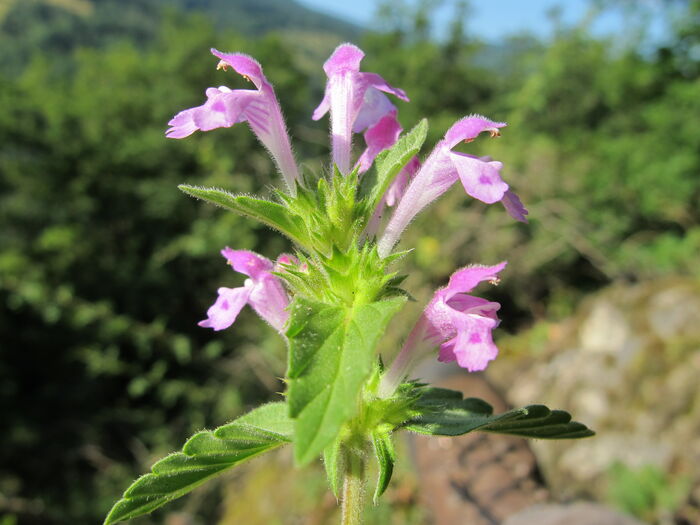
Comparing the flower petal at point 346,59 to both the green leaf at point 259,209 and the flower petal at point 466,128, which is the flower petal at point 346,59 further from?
the green leaf at point 259,209

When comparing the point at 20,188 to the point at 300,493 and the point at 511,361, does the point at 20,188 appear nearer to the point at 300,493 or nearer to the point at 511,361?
the point at 300,493

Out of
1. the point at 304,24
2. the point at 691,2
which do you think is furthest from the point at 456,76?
the point at 304,24

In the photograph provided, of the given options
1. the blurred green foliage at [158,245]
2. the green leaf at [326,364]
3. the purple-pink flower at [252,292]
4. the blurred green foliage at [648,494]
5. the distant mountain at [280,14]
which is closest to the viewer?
the green leaf at [326,364]

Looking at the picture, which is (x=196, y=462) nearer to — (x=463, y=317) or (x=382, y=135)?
(x=463, y=317)

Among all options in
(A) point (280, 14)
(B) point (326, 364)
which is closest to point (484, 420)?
(B) point (326, 364)

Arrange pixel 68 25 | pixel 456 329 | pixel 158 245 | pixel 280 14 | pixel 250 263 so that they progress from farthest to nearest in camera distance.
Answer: pixel 280 14, pixel 68 25, pixel 158 245, pixel 250 263, pixel 456 329

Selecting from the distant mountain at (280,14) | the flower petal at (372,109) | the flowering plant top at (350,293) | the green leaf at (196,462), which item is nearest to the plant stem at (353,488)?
the flowering plant top at (350,293)
